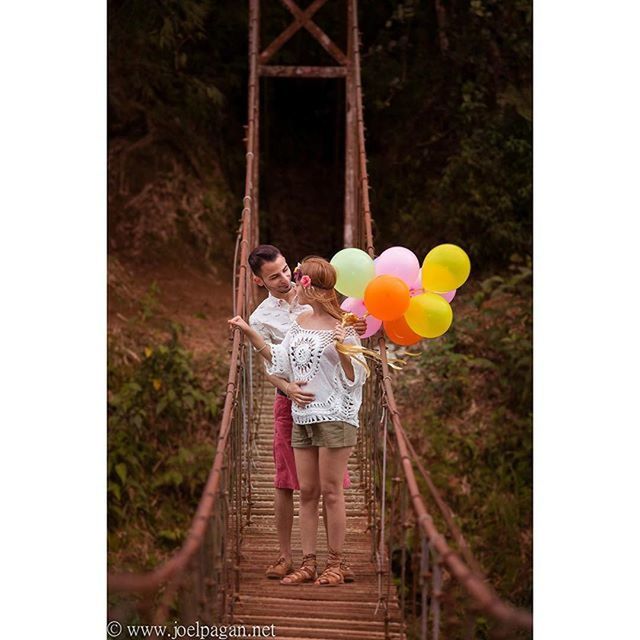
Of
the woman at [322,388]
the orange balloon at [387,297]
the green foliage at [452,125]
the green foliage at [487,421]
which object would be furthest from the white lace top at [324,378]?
the green foliage at [452,125]

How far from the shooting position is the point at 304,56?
6.80 metres

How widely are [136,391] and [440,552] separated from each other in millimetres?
4026

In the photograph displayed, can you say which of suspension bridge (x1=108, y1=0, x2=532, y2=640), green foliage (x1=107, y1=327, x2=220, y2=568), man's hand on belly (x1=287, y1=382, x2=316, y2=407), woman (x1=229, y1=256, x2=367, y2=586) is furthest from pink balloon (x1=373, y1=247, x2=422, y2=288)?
green foliage (x1=107, y1=327, x2=220, y2=568)

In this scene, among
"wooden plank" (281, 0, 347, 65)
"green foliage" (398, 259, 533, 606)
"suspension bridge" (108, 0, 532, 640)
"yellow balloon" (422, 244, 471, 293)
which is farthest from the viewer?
"green foliage" (398, 259, 533, 606)

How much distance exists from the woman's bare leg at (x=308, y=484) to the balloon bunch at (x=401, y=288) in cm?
45

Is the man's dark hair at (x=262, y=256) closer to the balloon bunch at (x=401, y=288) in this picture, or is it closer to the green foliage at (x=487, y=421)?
the balloon bunch at (x=401, y=288)

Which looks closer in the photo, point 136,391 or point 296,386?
point 296,386

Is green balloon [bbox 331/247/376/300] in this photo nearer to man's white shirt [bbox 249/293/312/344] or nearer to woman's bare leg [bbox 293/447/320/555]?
man's white shirt [bbox 249/293/312/344]

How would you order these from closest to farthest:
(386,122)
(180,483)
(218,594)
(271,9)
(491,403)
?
1. (218,594)
2. (180,483)
3. (491,403)
4. (271,9)
5. (386,122)

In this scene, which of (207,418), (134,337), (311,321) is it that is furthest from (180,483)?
(311,321)

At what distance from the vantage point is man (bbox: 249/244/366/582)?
279cm

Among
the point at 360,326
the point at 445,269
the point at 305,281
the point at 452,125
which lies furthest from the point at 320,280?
the point at 452,125

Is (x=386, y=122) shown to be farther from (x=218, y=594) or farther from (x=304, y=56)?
(x=218, y=594)

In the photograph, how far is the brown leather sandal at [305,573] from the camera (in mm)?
2725
